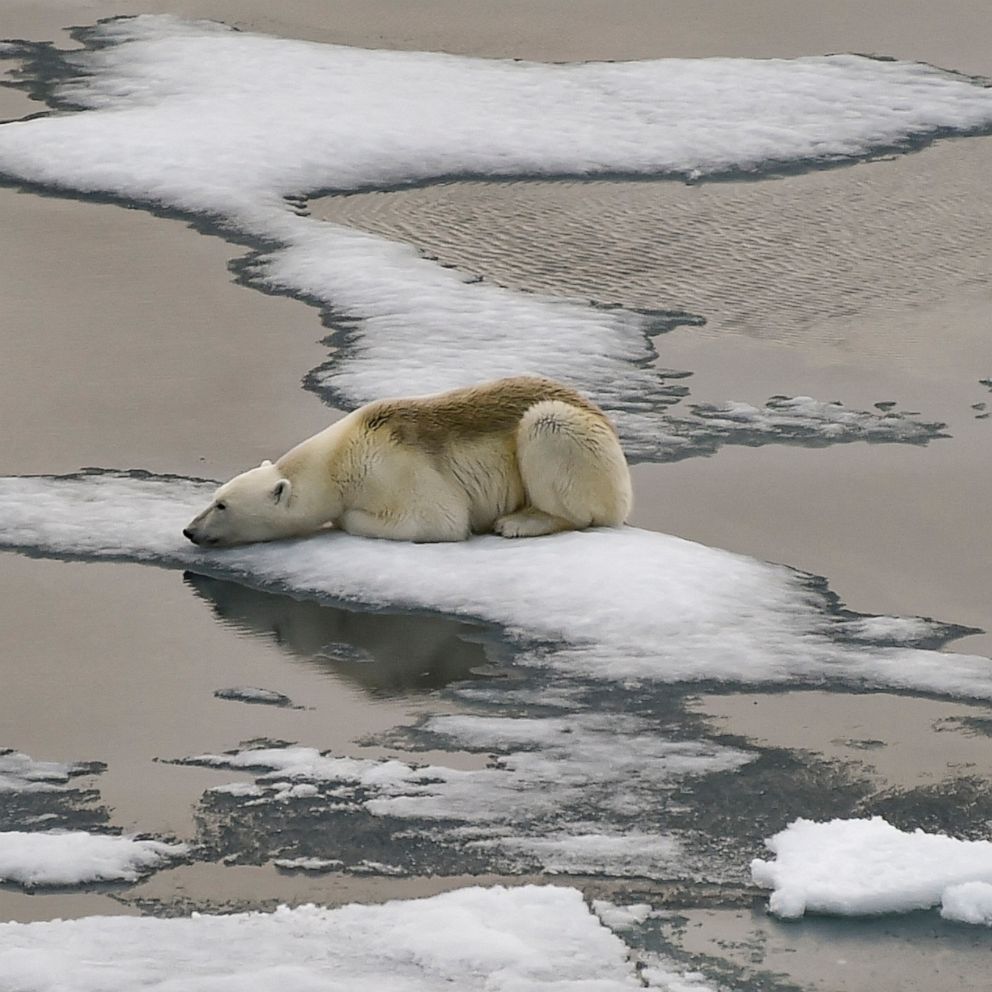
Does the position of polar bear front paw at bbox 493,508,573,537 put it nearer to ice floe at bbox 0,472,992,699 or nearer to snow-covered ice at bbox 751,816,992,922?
ice floe at bbox 0,472,992,699

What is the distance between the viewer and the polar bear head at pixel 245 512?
753 cm

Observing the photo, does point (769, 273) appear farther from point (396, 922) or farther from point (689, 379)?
point (396, 922)

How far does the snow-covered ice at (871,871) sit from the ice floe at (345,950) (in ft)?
1.76

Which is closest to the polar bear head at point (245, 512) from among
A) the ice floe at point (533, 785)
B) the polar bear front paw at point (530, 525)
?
the polar bear front paw at point (530, 525)

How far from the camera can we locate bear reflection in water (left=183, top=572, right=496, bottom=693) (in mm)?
6652

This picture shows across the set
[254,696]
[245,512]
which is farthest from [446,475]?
[254,696]

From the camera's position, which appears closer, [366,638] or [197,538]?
[366,638]

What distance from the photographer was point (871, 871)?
5.30 metres

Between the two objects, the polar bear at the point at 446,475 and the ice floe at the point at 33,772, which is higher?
the polar bear at the point at 446,475

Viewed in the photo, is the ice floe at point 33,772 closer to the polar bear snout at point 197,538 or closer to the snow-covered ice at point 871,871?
the polar bear snout at point 197,538

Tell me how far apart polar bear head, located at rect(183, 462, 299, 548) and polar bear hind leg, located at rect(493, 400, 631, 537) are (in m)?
0.83

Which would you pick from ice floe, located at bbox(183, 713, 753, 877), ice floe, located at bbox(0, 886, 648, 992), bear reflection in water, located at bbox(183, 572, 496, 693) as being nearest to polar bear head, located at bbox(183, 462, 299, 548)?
bear reflection in water, located at bbox(183, 572, 496, 693)

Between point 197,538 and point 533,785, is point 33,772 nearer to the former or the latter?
point 533,785

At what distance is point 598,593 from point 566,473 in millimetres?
551
